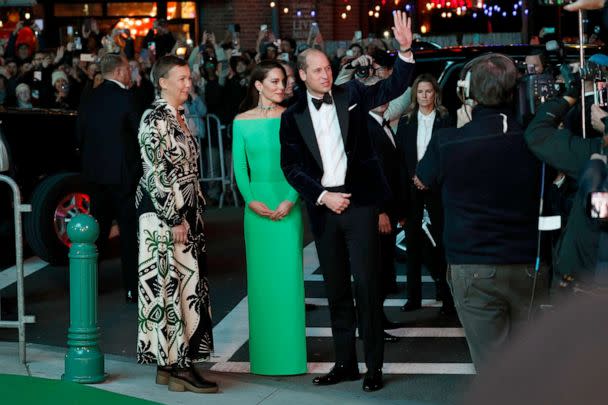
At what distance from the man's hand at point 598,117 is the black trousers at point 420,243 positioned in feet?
12.9

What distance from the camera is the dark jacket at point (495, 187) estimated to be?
5867 mm

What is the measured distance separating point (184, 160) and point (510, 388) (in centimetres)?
518

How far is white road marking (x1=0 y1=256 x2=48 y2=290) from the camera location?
12.0 meters

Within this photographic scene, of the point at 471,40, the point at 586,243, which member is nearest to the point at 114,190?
the point at 586,243

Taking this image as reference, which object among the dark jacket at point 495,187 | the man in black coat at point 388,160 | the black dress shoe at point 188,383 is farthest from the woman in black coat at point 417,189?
the dark jacket at point 495,187

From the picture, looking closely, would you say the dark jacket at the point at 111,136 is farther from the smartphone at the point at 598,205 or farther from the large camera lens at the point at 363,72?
the smartphone at the point at 598,205

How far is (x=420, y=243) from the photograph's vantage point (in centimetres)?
1016

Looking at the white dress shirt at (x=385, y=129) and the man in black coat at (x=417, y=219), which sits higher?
the white dress shirt at (x=385, y=129)

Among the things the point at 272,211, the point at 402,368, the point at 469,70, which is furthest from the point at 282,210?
the point at 469,70

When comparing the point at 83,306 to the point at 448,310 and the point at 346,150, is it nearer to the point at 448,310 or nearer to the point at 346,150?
the point at 346,150

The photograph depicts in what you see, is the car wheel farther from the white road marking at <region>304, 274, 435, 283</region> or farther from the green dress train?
the green dress train

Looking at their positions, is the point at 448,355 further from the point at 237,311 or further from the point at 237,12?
the point at 237,12

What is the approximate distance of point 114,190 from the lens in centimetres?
1112

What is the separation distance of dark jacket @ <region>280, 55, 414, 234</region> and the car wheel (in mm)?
5342
